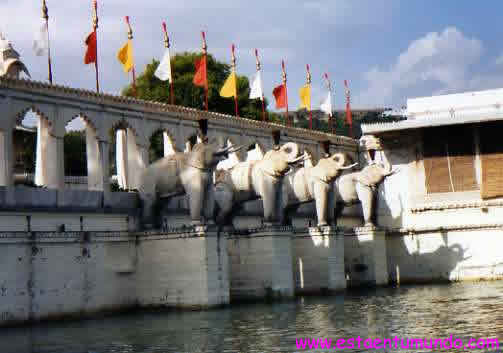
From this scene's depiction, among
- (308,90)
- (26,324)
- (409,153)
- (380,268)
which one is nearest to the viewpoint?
(26,324)

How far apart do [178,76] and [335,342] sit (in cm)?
4289

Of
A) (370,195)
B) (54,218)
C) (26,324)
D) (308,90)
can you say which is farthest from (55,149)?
(308,90)

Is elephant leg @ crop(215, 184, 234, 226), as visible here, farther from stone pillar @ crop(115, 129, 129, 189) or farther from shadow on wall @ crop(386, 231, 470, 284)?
shadow on wall @ crop(386, 231, 470, 284)

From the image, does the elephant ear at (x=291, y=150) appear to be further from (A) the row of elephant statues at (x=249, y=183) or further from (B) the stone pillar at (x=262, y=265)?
(B) the stone pillar at (x=262, y=265)

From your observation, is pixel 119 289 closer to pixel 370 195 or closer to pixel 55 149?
pixel 55 149

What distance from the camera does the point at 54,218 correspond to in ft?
85.1

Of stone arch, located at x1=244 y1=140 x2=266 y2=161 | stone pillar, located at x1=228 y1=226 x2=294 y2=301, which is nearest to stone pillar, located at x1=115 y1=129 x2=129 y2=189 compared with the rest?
→ stone arch, located at x1=244 y1=140 x2=266 y2=161

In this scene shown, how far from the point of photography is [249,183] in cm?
3095

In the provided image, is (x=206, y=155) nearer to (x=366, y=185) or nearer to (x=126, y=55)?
A: (x=126, y=55)

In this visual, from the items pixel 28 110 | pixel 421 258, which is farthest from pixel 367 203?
pixel 28 110

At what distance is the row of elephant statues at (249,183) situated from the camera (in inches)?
1061

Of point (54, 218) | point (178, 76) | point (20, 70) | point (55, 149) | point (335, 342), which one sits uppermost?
point (178, 76)

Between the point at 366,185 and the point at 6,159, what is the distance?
48.3ft

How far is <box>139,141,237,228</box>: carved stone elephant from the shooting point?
87.8 ft
